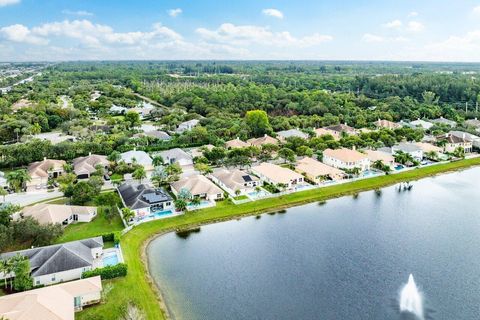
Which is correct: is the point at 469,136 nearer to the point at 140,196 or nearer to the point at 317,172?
the point at 317,172

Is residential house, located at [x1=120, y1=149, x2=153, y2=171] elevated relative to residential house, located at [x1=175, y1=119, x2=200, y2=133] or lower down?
lower down

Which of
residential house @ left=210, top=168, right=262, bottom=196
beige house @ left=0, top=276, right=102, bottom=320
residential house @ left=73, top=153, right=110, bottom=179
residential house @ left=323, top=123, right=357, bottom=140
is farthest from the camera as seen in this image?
residential house @ left=323, top=123, right=357, bottom=140

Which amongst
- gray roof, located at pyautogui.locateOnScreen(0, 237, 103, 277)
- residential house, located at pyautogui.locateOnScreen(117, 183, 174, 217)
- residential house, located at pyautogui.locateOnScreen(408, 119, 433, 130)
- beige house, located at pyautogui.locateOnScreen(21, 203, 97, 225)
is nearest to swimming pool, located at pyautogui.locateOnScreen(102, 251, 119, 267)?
gray roof, located at pyautogui.locateOnScreen(0, 237, 103, 277)

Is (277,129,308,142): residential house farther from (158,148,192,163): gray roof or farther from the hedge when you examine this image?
the hedge

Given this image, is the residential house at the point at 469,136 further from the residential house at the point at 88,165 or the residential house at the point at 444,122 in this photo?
the residential house at the point at 88,165

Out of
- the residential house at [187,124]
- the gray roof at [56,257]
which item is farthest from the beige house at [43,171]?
the residential house at [187,124]

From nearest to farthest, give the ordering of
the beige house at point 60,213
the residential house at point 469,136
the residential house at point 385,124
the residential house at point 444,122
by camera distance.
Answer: the beige house at point 60,213
the residential house at point 469,136
the residential house at point 444,122
the residential house at point 385,124

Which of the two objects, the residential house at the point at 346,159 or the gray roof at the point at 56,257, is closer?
the gray roof at the point at 56,257
